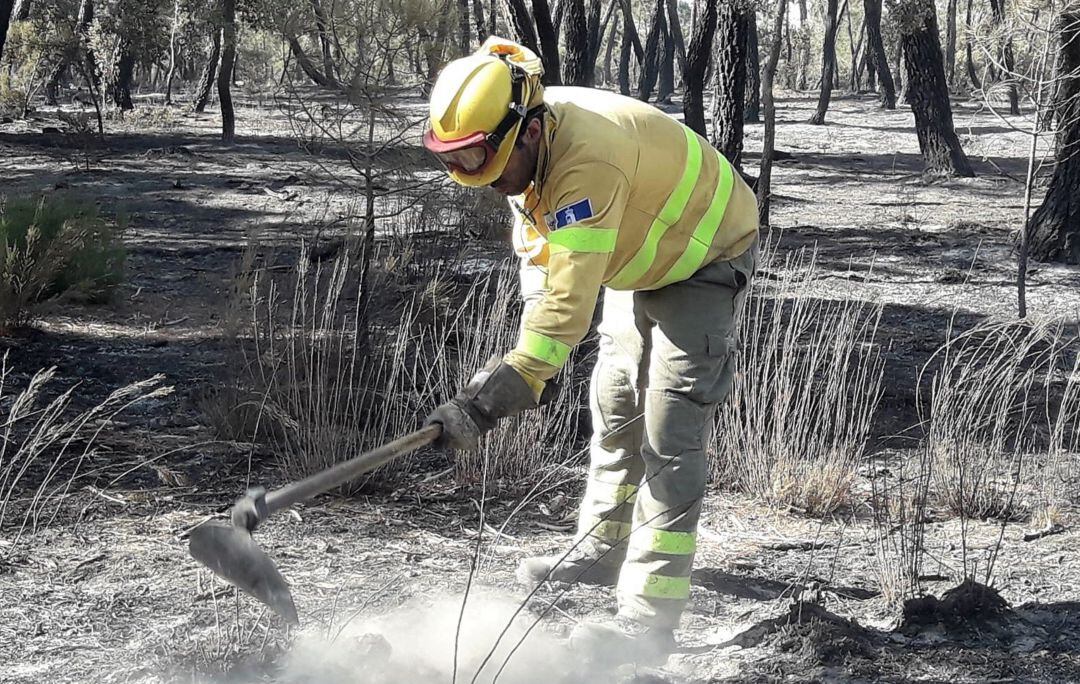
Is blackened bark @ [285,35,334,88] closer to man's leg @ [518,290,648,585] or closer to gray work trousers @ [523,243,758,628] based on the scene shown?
man's leg @ [518,290,648,585]

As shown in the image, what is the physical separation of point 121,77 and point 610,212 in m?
23.0

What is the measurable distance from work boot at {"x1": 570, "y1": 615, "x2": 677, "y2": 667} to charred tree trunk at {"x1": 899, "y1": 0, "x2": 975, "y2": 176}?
12413mm

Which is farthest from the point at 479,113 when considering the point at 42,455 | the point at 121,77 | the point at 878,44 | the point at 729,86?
the point at 878,44

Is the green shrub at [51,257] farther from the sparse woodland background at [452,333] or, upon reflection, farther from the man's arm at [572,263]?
the man's arm at [572,263]

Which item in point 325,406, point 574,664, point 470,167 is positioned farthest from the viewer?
point 325,406

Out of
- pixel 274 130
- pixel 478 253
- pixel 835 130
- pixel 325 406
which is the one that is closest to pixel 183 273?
pixel 478 253

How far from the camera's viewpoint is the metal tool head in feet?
9.02

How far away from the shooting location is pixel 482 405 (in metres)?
3.01

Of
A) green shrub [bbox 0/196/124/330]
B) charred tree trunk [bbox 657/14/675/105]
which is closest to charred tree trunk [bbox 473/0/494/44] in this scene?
green shrub [bbox 0/196/124/330]

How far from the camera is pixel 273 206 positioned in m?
Result: 12.4

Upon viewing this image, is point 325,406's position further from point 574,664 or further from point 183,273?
point 183,273

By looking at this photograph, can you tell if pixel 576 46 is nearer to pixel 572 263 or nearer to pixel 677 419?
pixel 677 419

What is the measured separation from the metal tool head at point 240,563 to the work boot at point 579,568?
1.32 metres

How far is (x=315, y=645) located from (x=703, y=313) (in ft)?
4.75
